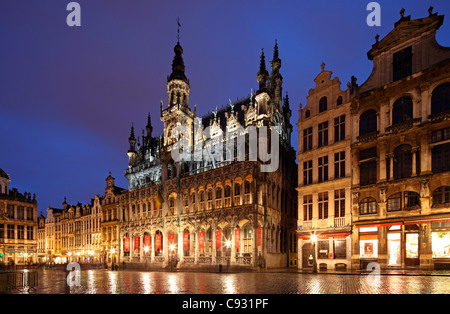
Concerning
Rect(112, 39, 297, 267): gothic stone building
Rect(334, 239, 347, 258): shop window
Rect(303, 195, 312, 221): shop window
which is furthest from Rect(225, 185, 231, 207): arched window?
Rect(334, 239, 347, 258): shop window

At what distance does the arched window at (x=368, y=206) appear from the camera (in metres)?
30.3

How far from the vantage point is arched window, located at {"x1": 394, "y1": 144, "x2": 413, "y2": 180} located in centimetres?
2862

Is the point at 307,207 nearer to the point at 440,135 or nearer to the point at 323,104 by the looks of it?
the point at 323,104

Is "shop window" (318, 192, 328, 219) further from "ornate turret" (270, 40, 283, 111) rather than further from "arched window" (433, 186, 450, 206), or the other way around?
"ornate turret" (270, 40, 283, 111)

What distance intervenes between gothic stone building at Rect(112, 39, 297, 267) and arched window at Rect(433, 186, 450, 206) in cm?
1926

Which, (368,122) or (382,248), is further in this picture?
(368,122)

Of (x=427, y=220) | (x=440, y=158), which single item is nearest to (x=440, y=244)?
(x=427, y=220)

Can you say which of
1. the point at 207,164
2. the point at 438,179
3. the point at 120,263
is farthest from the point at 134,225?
the point at 438,179

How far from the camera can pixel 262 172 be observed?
41.6 meters

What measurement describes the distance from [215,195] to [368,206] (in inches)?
836

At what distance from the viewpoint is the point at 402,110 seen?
1169 inches

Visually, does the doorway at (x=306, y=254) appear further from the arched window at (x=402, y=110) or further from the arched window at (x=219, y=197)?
the arched window at (x=402, y=110)

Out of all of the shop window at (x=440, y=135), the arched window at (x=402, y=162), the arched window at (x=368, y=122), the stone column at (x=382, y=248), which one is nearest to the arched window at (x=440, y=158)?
the shop window at (x=440, y=135)
